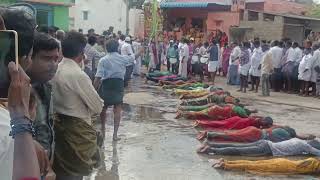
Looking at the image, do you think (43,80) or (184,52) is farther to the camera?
(184,52)

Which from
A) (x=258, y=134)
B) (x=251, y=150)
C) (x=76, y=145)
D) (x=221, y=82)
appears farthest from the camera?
(x=221, y=82)

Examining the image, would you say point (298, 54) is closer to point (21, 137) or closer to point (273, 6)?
point (273, 6)

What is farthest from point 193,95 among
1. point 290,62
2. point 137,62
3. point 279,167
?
point 137,62

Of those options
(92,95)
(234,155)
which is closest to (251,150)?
(234,155)

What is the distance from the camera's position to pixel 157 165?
6180 millimetres

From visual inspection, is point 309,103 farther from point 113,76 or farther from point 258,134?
point 113,76

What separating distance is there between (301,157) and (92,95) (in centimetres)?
412

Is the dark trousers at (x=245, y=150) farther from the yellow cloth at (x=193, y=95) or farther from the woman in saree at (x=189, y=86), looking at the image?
the woman in saree at (x=189, y=86)

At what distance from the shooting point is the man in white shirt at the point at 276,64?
14.7 m

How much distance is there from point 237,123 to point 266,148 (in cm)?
164

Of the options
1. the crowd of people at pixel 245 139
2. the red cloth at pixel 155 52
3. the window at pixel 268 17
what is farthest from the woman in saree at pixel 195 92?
the window at pixel 268 17

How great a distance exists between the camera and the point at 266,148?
6840mm

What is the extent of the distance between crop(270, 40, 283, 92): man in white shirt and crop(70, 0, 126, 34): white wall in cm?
2479

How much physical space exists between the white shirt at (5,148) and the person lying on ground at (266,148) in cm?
545
